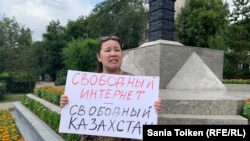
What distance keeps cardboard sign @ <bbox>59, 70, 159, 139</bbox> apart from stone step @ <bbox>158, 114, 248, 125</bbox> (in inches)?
94.3

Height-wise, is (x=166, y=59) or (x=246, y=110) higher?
(x=166, y=59)

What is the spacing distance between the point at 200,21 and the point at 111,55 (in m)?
33.0

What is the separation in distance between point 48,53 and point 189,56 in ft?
115

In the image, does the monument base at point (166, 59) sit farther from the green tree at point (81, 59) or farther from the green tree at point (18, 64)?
the green tree at point (18, 64)

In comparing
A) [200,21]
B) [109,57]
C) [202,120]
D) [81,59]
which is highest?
[200,21]

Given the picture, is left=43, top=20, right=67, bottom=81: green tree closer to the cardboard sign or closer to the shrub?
the shrub

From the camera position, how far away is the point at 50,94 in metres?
8.87

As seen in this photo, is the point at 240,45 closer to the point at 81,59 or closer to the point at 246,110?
the point at 81,59

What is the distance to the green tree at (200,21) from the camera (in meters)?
33.6

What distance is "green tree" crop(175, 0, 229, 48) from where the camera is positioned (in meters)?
33.6

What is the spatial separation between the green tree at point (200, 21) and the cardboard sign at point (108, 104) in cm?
3137

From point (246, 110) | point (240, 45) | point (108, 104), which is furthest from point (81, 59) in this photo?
point (108, 104)

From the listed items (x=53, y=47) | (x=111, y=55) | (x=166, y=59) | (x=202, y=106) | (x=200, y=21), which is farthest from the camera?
(x=53, y=47)

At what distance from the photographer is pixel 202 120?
4.70 meters
